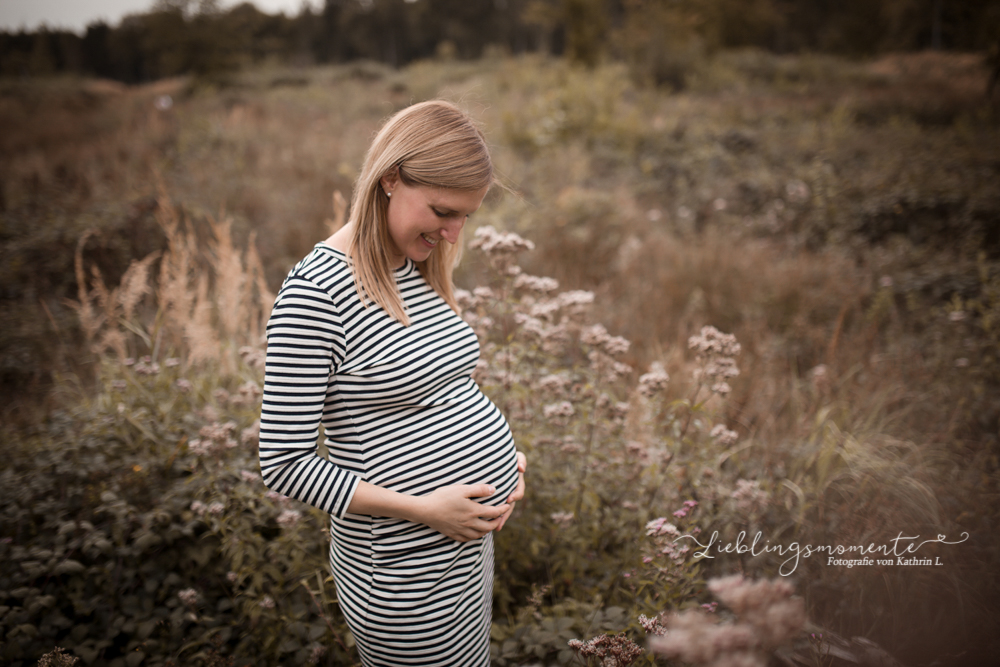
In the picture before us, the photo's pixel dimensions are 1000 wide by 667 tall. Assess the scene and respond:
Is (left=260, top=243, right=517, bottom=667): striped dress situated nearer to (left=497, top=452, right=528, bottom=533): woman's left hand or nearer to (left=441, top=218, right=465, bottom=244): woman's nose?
(left=497, top=452, right=528, bottom=533): woman's left hand

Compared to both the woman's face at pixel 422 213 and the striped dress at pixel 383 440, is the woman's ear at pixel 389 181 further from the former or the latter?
the striped dress at pixel 383 440

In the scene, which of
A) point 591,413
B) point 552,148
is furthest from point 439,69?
point 591,413

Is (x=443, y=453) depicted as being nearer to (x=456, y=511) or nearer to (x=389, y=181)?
(x=456, y=511)

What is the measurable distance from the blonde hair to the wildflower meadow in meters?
0.23

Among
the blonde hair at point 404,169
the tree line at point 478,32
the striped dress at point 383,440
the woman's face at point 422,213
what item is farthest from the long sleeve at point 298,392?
the tree line at point 478,32

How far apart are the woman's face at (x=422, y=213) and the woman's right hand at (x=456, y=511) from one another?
673 millimetres

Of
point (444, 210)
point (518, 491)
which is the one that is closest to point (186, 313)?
point (444, 210)

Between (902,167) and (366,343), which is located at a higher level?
(902,167)

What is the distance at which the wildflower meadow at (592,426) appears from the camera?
186 centimetres

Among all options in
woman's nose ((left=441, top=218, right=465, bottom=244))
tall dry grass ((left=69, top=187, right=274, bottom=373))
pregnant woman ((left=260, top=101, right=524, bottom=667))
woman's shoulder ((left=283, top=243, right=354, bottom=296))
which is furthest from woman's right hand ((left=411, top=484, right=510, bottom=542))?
tall dry grass ((left=69, top=187, right=274, bottom=373))

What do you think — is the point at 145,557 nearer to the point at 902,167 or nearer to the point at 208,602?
the point at 208,602

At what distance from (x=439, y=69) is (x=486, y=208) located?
19.2m

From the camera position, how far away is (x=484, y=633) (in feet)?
4.99

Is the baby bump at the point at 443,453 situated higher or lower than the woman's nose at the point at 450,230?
lower
